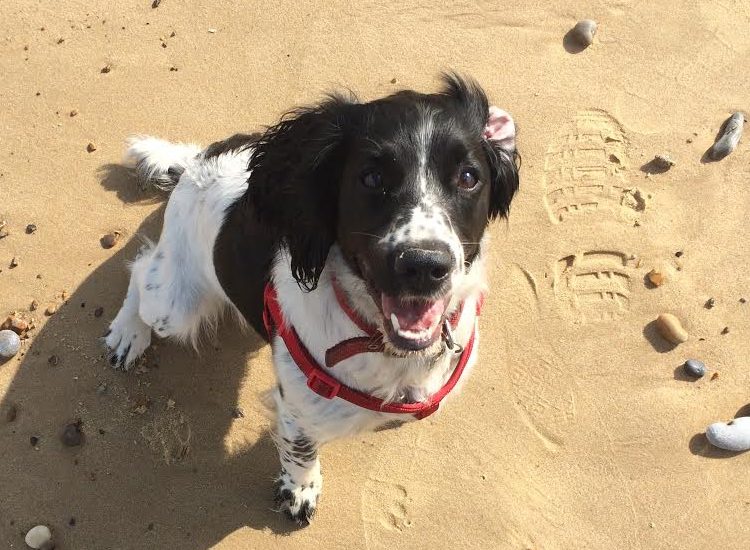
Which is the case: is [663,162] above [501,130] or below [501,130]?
below

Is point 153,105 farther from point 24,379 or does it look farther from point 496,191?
point 496,191

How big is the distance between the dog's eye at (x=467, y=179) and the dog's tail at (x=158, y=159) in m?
2.25

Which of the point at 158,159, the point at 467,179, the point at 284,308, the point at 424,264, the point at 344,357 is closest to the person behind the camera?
the point at 424,264

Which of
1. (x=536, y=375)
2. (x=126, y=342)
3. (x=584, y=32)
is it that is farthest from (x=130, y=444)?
(x=584, y=32)

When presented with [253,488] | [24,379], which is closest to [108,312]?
[24,379]

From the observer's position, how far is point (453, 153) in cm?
266

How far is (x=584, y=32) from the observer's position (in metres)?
5.60

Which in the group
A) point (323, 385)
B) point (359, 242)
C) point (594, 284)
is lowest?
point (594, 284)

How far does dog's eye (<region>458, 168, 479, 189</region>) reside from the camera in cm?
270

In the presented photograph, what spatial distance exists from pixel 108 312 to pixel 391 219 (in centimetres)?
275

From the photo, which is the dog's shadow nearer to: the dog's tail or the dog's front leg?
the dog's front leg

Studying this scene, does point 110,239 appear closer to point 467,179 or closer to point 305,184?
point 305,184

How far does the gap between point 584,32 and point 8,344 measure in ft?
15.3

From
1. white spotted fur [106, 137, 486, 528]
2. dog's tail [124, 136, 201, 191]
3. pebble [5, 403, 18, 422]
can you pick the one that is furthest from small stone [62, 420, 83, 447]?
dog's tail [124, 136, 201, 191]
